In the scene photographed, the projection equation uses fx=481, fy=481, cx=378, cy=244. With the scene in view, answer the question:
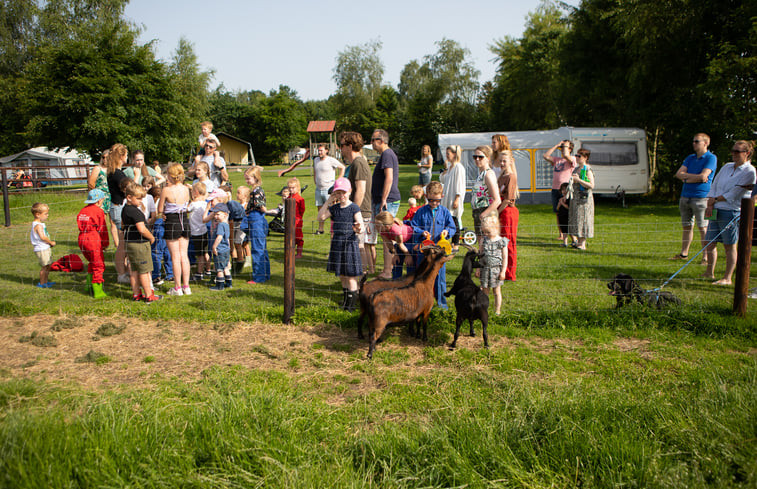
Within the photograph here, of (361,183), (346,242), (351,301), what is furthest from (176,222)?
(351,301)

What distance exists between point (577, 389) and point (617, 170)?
16.9 metres

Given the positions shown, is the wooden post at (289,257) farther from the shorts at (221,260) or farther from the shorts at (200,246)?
the shorts at (200,246)

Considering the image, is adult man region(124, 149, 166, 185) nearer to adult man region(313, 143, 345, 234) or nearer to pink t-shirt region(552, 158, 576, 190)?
adult man region(313, 143, 345, 234)

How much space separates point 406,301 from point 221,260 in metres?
3.63

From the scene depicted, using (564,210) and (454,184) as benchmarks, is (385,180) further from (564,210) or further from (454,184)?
(564,210)

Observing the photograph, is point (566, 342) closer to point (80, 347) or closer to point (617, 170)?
point (80, 347)

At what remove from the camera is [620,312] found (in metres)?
5.48

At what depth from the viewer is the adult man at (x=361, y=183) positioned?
646 cm

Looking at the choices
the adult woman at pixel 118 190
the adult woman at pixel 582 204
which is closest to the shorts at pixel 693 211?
the adult woman at pixel 582 204

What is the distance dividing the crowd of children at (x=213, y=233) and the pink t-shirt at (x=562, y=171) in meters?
4.11

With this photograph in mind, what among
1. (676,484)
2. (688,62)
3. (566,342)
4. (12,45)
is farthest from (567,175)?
(12,45)

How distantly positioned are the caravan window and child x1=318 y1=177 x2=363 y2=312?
50.6 ft

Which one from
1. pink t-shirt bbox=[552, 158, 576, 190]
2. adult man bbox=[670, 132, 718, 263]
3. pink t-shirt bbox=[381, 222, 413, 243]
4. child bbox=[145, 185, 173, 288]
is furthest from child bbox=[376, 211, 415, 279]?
pink t-shirt bbox=[552, 158, 576, 190]

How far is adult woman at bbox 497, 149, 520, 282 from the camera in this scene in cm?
651
